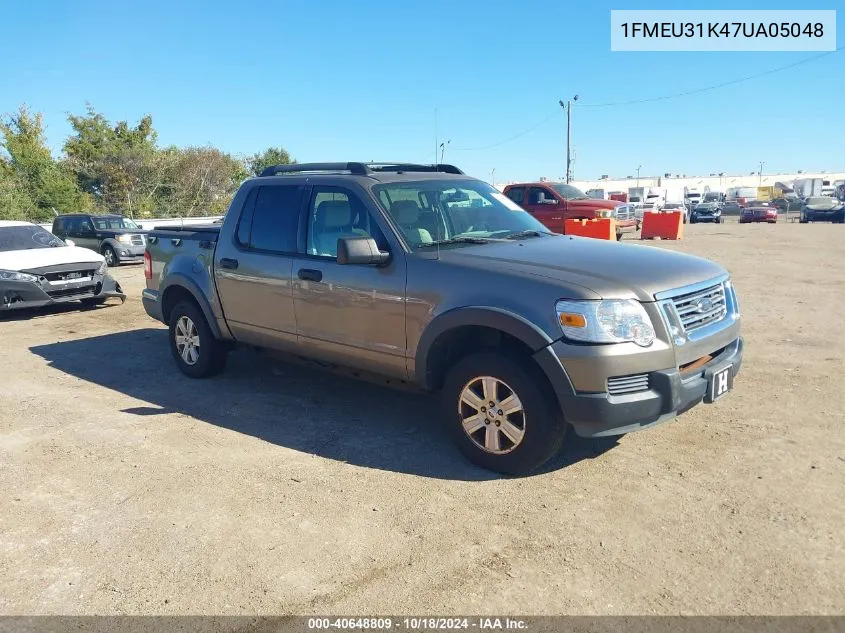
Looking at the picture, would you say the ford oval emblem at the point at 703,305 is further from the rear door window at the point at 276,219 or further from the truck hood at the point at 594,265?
the rear door window at the point at 276,219

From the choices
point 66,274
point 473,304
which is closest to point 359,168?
point 473,304

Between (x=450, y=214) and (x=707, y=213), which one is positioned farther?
(x=707, y=213)

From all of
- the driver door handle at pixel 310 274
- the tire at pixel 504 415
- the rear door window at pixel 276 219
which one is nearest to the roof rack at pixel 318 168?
the rear door window at pixel 276 219

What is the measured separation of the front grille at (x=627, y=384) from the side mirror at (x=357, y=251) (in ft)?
5.61

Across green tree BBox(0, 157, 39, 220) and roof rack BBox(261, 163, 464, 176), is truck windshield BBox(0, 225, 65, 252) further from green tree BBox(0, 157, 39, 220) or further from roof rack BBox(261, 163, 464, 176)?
green tree BBox(0, 157, 39, 220)

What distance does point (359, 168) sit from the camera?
17.1 ft

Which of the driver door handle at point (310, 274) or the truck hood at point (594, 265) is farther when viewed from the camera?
the driver door handle at point (310, 274)

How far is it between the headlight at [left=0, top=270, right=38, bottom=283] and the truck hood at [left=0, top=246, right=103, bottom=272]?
0.06 m

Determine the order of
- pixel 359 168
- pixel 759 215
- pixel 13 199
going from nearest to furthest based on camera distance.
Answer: pixel 359 168 → pixel 13 199 → pixel 759 215

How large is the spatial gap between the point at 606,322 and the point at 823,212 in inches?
1568

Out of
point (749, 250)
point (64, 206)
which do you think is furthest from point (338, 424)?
point (64, 206)

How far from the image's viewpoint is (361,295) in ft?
15.5

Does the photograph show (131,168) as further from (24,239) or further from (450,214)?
(450,214)

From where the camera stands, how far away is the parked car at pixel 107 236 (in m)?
18.6
